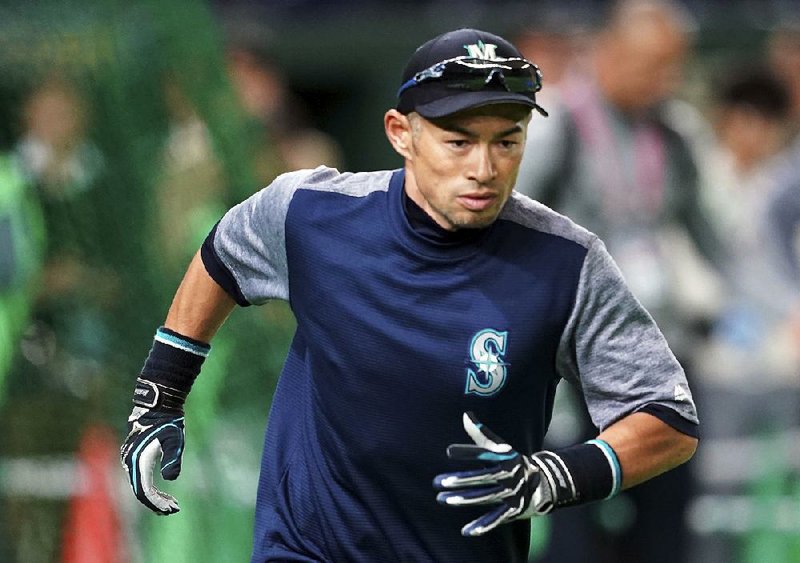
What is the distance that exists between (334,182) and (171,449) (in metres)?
0.80

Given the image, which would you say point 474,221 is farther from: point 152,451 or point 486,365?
point 152,451

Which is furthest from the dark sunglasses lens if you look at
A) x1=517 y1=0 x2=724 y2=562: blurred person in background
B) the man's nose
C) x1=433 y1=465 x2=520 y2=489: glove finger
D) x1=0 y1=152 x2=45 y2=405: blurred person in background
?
x1=0 y1=152 x2=45 y2=405: blurred person in background

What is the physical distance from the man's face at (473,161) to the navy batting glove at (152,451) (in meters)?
0.91

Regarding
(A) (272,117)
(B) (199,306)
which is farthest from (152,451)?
(A) (272,117)

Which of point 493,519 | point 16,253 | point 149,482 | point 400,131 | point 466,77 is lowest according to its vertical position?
point 16,253

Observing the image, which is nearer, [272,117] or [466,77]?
[466,77]

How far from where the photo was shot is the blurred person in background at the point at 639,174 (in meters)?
7.61

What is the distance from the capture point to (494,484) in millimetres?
4547

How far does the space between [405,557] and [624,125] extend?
3.17m

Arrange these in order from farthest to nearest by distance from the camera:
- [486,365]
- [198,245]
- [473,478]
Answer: [198,245], [486,365], [473,478]

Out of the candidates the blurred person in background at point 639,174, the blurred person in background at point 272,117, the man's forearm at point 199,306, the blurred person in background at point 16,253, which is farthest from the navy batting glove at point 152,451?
the blurred person in background at point 272,117

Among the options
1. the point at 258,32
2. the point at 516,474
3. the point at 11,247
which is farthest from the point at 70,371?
the point at 258,32

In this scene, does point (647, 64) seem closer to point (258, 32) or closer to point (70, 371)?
point (70, 371)

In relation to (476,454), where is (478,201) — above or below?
above
